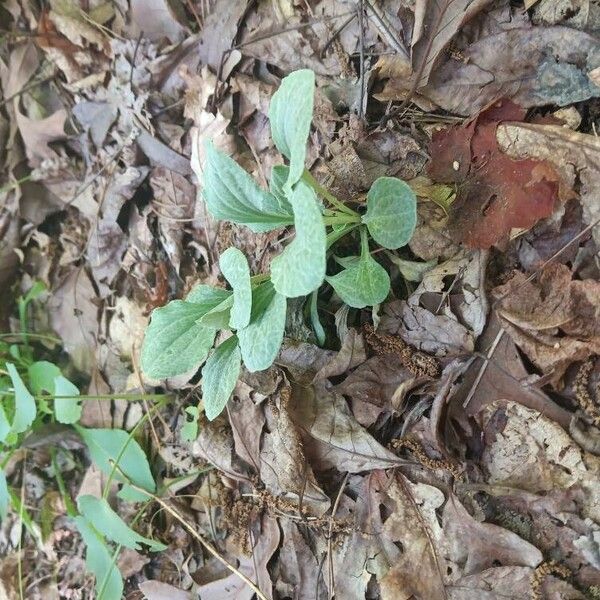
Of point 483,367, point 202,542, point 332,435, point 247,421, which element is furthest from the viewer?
point 202,542

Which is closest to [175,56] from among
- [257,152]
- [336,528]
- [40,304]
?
[257,152]

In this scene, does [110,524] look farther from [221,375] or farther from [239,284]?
[239,284]

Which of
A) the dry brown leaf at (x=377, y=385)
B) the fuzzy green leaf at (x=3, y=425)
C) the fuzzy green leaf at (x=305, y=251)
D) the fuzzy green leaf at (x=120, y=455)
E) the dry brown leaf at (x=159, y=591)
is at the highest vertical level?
the fuzzy green leaf at (x=305, y=251)

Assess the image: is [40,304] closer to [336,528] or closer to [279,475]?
[279,475]

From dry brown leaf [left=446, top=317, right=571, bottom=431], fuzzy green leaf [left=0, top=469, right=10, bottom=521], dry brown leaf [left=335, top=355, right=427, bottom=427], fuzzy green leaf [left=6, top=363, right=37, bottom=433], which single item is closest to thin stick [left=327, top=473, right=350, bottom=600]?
dry brown leaf [left=335, top=355, right=427, bottom=427]

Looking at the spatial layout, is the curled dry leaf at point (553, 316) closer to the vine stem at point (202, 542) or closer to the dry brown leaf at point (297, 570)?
the dry brown leaf at point (297, 570)

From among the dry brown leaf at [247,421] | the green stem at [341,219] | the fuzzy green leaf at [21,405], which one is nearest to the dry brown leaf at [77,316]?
the fuzzy green leaf at [21,405]

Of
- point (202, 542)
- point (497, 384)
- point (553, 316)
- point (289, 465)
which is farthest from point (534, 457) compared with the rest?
point (202, 542)
